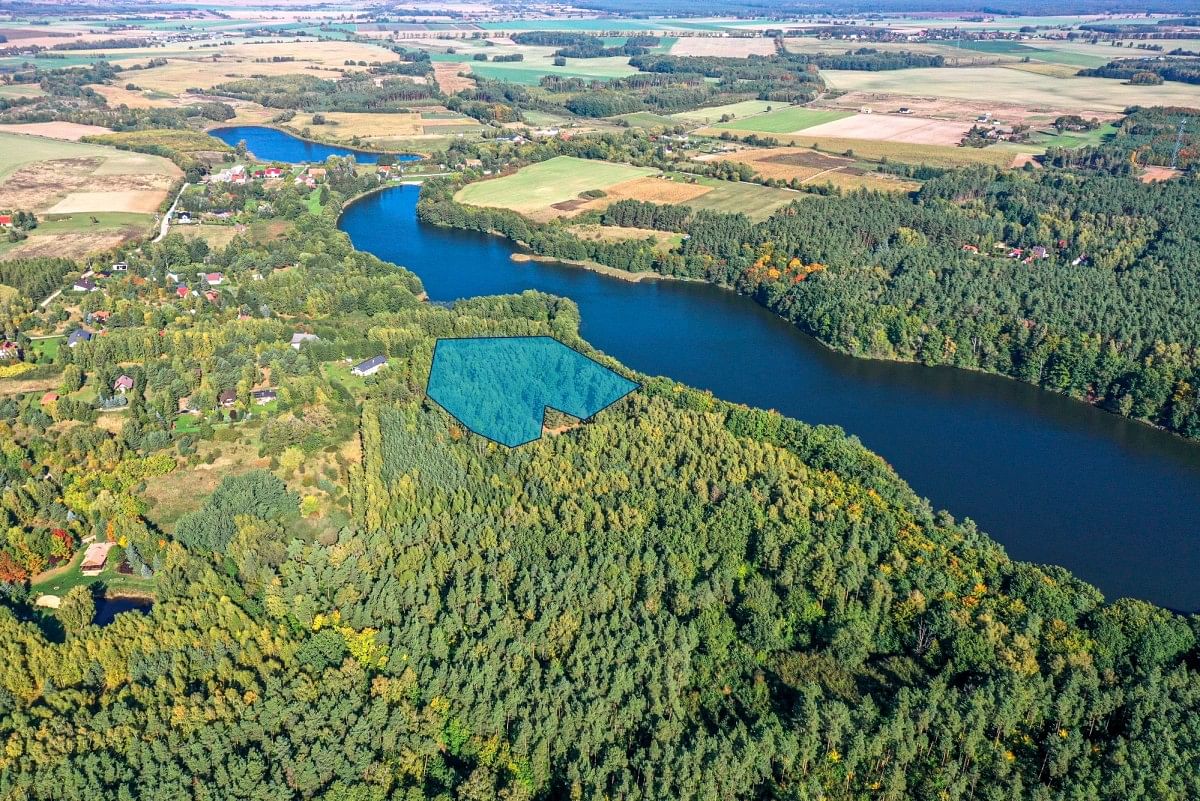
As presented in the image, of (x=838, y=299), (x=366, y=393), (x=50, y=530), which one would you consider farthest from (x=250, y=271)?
(x=838, y=299)

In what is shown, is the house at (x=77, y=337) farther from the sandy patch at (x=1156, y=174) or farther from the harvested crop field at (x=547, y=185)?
the sandy patch at (x=1156, y=174)

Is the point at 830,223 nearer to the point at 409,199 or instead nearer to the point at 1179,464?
the point at 1179,464

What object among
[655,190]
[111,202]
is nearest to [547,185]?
Answer: [655,190]

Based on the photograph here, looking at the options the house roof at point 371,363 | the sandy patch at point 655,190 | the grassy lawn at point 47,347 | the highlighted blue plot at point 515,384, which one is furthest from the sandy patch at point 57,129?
the highlighted blue plot at point 515,384

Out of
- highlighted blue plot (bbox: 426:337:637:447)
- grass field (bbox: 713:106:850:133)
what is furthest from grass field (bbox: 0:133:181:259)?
grass field (bbox: 713:106:850:133)

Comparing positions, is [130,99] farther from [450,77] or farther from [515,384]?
[515,384]

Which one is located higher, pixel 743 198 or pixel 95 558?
pixel 743 198
